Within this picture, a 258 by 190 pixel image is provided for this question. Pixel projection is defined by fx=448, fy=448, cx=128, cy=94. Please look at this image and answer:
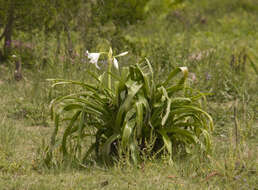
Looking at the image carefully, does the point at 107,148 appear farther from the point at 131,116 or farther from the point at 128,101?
the point at 128,101

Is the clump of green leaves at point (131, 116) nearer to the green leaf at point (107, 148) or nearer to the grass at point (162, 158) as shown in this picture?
the green leaf at point (107, 148)

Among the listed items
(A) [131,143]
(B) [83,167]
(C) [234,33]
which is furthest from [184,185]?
(C) [234,33]

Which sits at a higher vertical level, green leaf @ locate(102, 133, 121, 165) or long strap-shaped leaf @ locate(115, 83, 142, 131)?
long strap-shaped leaf @ locate(115, 83, 142, 131)

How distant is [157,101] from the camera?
4215mm

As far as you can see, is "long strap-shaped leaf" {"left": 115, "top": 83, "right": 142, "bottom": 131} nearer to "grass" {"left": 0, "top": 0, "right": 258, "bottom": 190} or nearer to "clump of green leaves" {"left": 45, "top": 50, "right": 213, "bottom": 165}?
"clump of green leaves" {"left": 45, "top": 50, "right": 213, "bottom": 165}

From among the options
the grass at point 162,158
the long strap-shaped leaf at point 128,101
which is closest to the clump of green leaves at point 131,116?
the long strap-shaped leaf at point 128,101

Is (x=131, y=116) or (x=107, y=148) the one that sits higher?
(x=131, y=116)

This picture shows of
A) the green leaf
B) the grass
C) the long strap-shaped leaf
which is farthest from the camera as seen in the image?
the green leaf

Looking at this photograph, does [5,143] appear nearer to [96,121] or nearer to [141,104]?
[96,121]

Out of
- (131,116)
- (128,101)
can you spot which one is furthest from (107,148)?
(128,101)

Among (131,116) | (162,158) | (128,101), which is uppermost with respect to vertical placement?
(128,101)

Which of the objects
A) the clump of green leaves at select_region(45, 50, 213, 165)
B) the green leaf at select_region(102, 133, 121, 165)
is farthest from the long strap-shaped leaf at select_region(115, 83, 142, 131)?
the green leaf at select_region(102, 133, 121, 165)

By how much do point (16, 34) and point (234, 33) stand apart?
18.3 feet

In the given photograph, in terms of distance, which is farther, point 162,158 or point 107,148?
point 107,148
